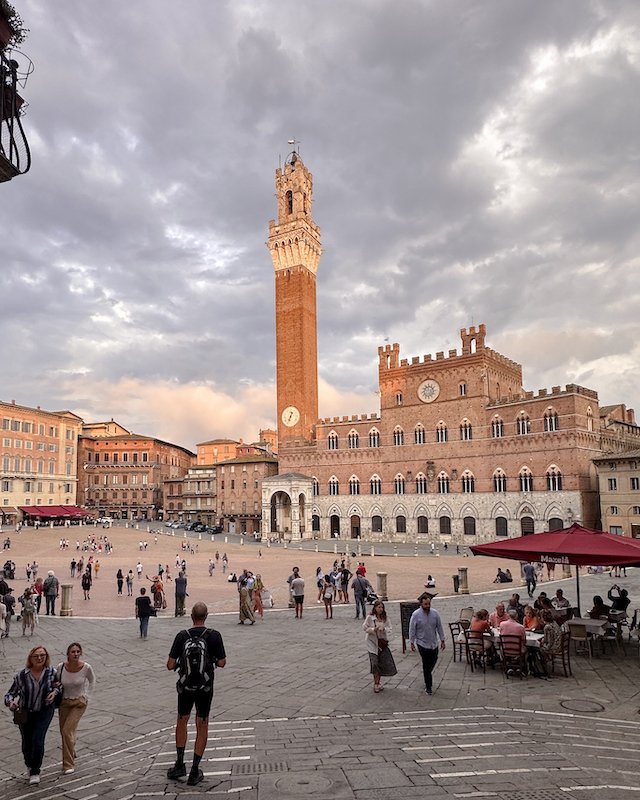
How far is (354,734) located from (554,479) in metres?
44.4

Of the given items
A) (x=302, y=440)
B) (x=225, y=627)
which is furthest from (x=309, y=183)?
(x=225, y=627)

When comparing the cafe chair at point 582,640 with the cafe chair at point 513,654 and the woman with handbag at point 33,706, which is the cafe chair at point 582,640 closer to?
the cafe chair at point 513,654

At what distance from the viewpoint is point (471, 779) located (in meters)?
5.70

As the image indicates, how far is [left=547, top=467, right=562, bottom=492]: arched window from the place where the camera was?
47.1m

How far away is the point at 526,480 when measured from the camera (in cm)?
4922

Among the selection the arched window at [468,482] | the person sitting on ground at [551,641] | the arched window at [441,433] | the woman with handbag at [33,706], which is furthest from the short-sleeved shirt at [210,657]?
the arched window at [441,433]

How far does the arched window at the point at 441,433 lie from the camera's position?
55.0m

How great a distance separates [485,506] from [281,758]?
47769 mm

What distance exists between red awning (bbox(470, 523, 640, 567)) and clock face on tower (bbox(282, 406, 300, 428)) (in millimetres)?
52194

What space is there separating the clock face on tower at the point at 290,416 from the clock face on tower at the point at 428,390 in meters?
14.2

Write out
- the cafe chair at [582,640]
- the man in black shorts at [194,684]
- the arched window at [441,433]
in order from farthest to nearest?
the arched window at [441,433] < the cafe chair at [582,640] < the man in black shorts at [194,684]

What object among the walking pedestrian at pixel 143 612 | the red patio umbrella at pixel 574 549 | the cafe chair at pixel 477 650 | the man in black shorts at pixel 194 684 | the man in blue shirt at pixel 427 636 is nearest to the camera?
the man in black shorts at pixel 194 684

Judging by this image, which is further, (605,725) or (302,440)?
(302,440)

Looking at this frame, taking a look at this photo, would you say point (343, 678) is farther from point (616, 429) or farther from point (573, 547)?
point (616, 429)
